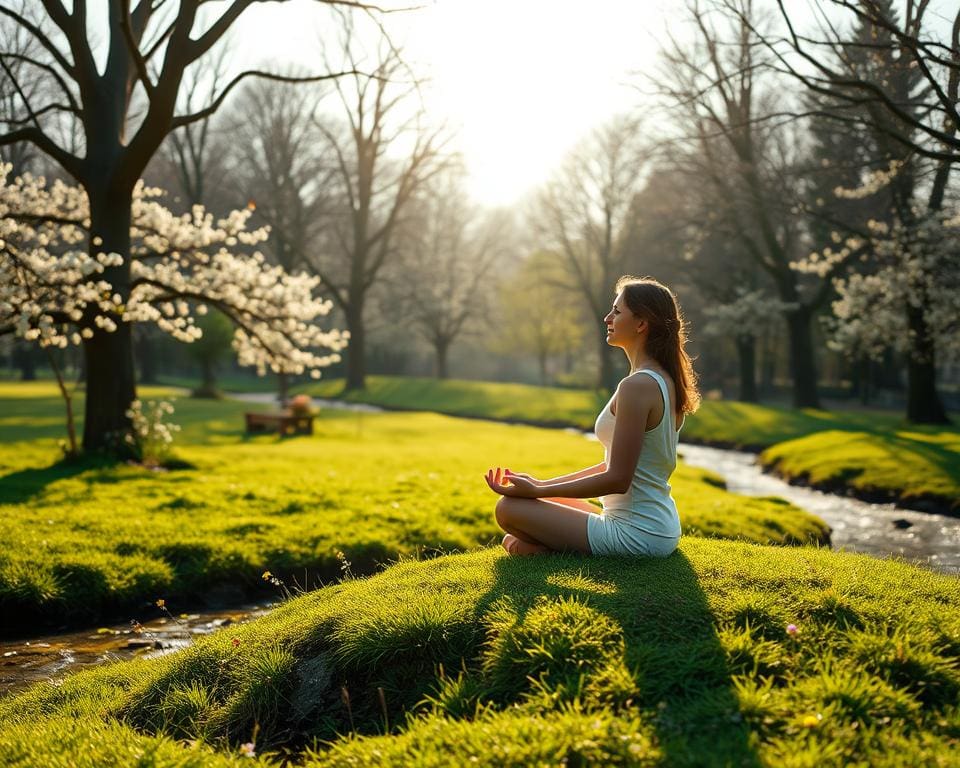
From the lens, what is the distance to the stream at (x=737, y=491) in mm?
6977

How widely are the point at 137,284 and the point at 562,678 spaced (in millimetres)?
12556

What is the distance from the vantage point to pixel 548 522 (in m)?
6.18

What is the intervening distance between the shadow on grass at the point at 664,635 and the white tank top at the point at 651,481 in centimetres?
29

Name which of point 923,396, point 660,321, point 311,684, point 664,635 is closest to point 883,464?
point 923,396

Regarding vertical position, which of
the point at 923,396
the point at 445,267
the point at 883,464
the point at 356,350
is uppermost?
the point at 445,267

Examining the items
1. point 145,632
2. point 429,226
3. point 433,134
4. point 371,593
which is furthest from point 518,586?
point 429,226

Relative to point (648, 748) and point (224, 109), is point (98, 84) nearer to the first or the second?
point (648, 748)

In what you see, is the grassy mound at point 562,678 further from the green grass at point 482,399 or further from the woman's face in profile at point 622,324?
the green grass at point 482,399

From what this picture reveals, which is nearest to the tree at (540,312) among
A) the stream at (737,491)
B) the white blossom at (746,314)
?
the white blossom at (746,314)

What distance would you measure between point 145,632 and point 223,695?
316 centimetres

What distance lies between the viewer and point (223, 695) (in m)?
5.15

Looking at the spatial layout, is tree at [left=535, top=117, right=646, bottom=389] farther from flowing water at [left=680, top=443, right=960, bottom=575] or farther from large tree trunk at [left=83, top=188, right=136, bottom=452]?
large tree trunk at [left=83, top=188, right=136, bottom=452]

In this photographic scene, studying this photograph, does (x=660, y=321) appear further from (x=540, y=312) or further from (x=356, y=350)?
(x=540, y=312)

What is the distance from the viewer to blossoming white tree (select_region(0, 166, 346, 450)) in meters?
12.4
